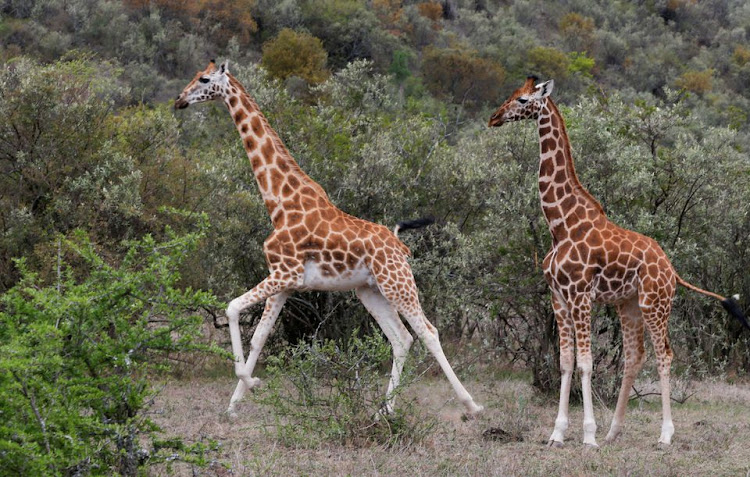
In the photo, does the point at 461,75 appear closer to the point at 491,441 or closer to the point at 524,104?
the point at 524,104

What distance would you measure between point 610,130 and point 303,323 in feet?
13.6

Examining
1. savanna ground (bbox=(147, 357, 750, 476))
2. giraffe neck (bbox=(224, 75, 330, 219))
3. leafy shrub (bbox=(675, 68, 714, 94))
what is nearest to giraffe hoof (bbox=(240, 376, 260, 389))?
savanna ground (bbox=(147, 357, 750, 476))

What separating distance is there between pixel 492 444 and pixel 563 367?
0.93 m

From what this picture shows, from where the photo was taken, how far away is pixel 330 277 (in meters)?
8.74

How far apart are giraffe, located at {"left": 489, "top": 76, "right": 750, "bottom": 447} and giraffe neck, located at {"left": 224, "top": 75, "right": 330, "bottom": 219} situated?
1804 millimetres

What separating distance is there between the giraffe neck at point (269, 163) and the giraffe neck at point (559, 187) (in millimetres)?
1980

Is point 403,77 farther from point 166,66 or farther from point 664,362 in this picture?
point 664,362

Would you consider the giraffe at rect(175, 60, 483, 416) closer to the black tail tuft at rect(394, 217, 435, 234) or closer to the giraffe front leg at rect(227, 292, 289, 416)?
the giraffe front leg at rect(227, 292, 289, 416)

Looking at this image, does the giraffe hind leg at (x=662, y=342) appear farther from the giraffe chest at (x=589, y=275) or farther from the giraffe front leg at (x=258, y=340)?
the giraffe front leg at (x=258, y=340)

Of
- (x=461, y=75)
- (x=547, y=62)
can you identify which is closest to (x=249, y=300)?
(x=461, y=75)

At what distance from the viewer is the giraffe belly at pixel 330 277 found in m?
8.72

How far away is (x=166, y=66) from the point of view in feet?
113

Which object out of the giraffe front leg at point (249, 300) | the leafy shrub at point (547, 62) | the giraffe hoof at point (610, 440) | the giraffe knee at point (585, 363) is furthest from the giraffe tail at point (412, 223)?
the leafy shrub at point (547, 62)

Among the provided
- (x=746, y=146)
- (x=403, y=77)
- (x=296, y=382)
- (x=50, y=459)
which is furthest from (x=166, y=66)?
(x=50, y=459)
